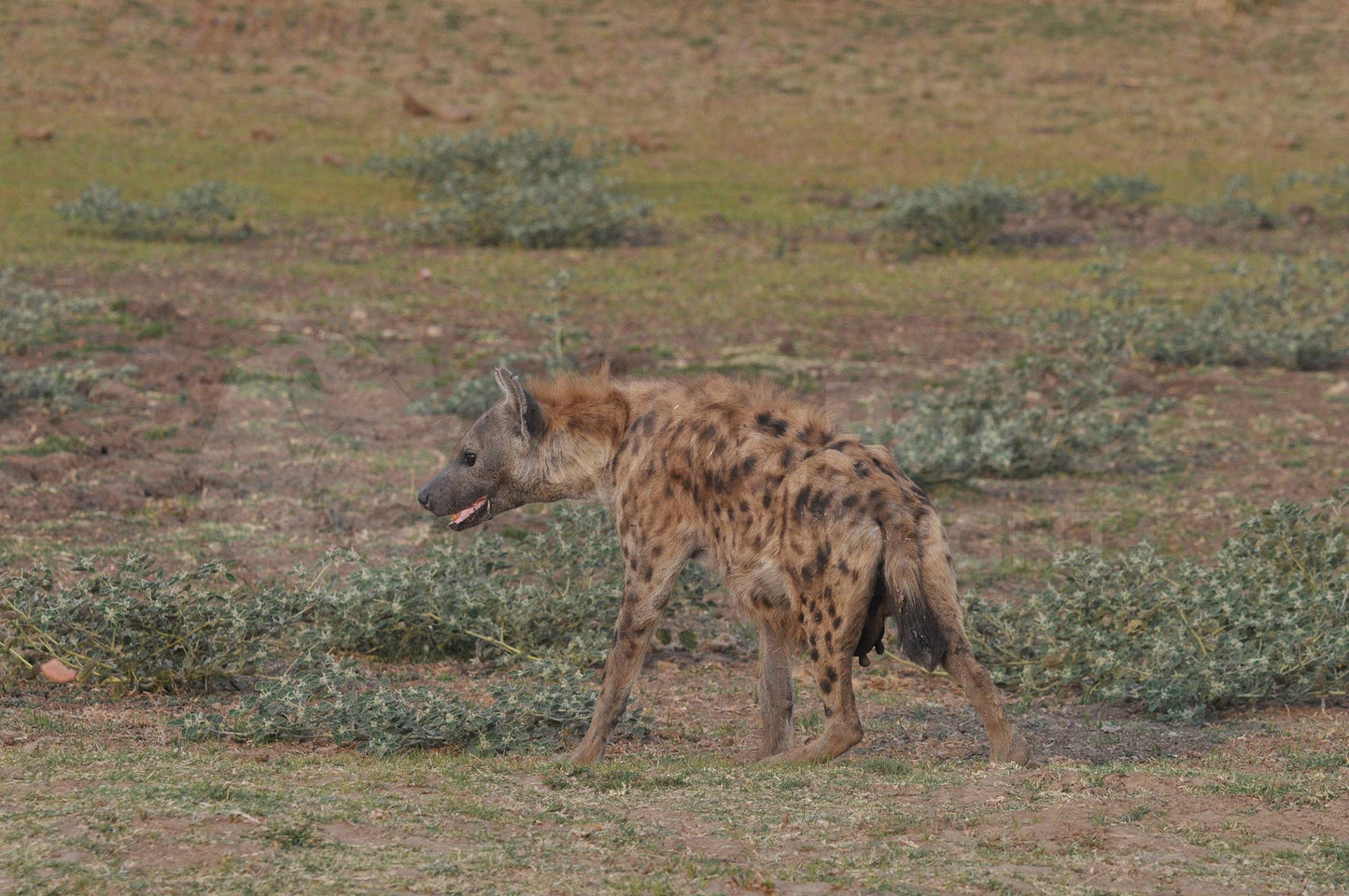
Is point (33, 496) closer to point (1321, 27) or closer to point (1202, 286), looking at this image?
point (1202, 286)

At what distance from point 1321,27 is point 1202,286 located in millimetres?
16933

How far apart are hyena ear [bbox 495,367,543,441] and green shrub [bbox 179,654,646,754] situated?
0.97m

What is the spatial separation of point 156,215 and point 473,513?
12.2 metres

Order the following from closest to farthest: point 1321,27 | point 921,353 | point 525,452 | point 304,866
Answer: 1. point 304,866
2. point 525,452
3. point 921,353
4. point 1321,27

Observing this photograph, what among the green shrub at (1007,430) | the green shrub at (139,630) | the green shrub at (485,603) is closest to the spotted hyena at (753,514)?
the green shrub at (485,603)

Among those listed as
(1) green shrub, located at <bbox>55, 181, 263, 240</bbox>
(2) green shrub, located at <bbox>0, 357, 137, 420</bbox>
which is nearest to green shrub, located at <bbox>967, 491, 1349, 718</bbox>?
(2) green shrub, located at <bbox>0, 357, 137, 420</bbox>

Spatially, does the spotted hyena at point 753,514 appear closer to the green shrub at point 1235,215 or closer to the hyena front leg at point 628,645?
the hyena front leg at point 628,645

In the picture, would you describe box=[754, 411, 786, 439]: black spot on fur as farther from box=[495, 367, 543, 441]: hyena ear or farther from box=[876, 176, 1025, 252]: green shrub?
box=[876, 176, 1025, 252]: green shrub

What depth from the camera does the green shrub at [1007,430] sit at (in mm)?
10320

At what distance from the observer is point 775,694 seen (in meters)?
5.62

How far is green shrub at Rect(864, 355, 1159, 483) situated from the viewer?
10.3 m

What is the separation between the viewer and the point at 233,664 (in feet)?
21.1

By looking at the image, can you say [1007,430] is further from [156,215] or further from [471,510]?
[156,215]

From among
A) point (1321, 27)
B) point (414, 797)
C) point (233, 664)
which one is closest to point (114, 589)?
point (233, 664)
